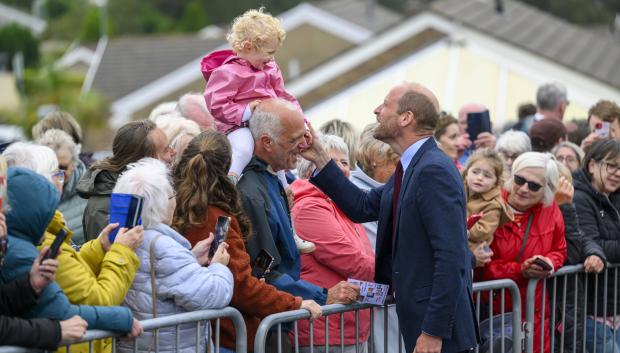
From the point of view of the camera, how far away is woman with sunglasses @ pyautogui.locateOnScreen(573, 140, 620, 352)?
7.68 m

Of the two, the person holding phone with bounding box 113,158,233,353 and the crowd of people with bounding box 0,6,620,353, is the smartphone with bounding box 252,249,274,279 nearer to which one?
the crowd of people with bounding box 0,6,620,353

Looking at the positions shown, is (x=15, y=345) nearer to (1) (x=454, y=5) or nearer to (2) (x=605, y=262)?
(2) (x=605, y=262)

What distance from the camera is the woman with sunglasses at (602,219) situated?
768cm

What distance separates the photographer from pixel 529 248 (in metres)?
7.08

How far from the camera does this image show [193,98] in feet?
26.9

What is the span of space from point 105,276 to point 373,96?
1572 cm

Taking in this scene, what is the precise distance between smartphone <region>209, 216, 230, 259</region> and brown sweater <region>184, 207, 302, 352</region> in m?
0.12

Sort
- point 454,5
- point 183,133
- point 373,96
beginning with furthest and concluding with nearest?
point 454,5
point 373,96
point 183,133

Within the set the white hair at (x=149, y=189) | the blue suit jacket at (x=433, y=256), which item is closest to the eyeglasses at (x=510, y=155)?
the blue suit jacket at (x=433, y=256)

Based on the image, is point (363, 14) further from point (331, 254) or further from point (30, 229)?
point (30, 229)

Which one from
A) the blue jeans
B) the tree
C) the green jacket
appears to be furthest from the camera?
the tree

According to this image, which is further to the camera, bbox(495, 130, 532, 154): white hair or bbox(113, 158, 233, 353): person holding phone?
bbox(495, 130, 532, 154): white hair

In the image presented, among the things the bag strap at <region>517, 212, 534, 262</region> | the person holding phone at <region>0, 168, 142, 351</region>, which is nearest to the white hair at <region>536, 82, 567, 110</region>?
the bag strap at <region>517, 212, 534, 262</region>

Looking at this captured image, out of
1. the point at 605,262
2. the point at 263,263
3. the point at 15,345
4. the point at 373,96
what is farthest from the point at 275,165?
the point at 373,96
